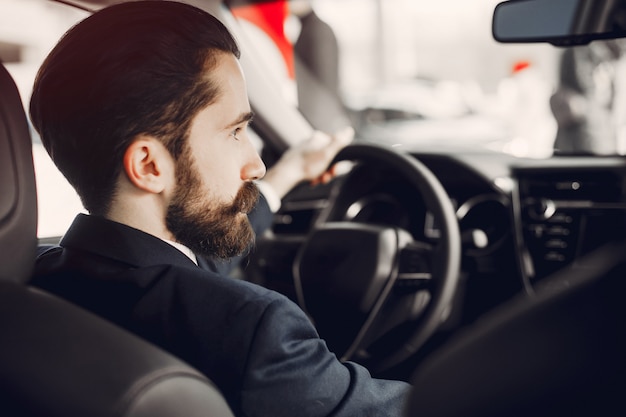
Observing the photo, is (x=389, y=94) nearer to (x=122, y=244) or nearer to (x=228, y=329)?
(x=122, y=244)

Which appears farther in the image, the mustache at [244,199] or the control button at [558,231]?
the control button at [558,231]

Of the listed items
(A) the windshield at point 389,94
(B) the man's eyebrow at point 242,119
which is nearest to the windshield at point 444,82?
(A) the windshield at point 389,94

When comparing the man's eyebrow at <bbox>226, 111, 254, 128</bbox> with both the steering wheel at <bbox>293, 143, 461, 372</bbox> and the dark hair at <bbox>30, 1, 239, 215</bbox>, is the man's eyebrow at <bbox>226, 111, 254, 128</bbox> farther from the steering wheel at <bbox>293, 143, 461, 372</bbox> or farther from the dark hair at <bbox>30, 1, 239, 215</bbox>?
the steering wheel at <bbox>293, 143, 461, 372</bbox>

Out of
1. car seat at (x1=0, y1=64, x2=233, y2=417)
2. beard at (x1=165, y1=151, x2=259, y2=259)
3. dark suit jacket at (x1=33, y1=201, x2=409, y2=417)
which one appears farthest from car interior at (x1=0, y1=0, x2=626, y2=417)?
beard at (x1=165, y1=151, x2=259, y2=259)

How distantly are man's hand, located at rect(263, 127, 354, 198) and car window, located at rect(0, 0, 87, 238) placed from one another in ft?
2.14

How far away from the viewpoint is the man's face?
135cm

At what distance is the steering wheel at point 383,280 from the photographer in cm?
213

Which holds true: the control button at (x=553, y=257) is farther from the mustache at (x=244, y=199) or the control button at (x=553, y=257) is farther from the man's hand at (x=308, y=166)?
the mustache at (x=244, y=199)

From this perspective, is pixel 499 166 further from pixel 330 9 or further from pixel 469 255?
pixel 330 9

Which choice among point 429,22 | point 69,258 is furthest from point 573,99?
point 429,22

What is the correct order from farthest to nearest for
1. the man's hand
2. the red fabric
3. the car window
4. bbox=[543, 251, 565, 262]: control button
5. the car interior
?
the red fabric < bbox=[543, 251, 565, 262]: control button < the man's hand < the car window < the car interior

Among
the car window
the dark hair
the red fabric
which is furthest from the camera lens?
the red fabric

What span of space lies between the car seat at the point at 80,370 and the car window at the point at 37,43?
0.75 meters

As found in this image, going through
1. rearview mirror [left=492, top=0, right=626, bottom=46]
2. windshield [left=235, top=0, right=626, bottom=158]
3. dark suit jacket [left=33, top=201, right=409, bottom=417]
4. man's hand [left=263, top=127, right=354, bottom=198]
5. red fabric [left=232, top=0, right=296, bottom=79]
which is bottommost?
windshield [left=235, top=0, right=626, bottom=158]
